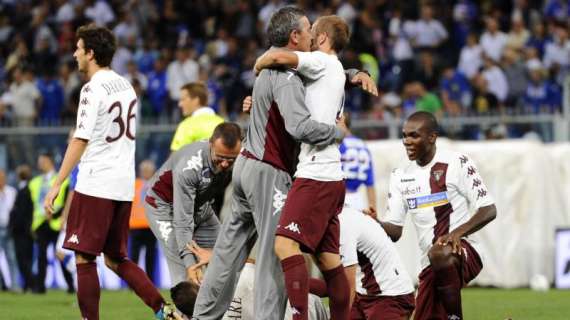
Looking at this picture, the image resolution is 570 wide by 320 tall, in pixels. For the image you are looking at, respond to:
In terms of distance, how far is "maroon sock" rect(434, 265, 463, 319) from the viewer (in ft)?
28.5

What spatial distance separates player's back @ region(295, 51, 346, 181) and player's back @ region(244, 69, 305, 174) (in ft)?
0.39

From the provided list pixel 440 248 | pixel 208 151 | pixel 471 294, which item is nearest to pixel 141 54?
pixel 471 294

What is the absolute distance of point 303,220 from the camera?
766 cm

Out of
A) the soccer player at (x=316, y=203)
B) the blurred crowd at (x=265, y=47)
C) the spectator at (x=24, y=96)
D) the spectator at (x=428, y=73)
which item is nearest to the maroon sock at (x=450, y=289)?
the soccer player at (x=316, y=203)

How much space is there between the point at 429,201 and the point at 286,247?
1.87m

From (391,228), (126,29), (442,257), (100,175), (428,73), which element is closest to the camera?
(442,257)

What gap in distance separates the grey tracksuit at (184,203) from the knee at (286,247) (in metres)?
2.01

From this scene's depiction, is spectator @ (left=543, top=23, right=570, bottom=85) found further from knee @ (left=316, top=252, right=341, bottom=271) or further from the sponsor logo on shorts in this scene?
knee @ (left=316, top=252, right=341, bottom=271)

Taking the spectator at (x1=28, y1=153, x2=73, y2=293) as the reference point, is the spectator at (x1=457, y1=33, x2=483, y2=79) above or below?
above

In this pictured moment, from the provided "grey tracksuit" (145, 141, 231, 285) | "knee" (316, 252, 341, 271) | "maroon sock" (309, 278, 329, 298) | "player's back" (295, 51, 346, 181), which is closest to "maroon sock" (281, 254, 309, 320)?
"knee" (316, 252, 341, 271)

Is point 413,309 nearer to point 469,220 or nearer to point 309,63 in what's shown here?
point 469,220

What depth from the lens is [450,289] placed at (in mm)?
8703

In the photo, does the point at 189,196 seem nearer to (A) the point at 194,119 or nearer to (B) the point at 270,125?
(B) the point at 270,125

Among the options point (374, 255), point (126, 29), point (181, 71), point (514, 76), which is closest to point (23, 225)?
point (181, 71)
